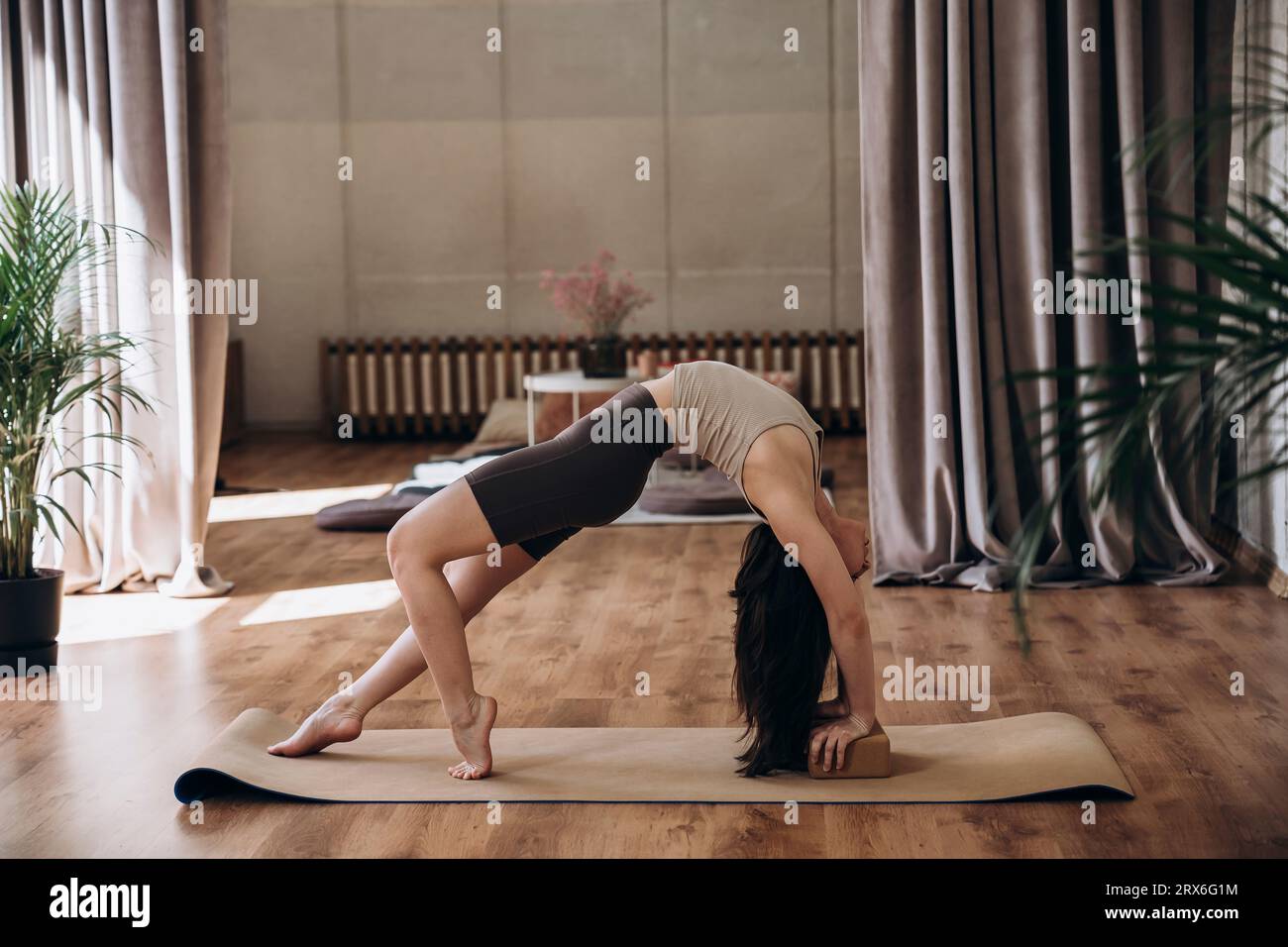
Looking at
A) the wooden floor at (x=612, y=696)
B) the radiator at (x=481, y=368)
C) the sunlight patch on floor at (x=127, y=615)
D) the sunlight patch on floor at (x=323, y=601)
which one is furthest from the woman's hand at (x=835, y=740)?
the radiator at (x=481, y=368)

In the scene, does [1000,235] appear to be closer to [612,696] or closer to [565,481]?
[612,696]

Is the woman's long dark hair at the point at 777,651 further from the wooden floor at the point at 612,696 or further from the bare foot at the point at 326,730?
the bare foot at the point at 326,730

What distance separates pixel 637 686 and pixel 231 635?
1.34 meters

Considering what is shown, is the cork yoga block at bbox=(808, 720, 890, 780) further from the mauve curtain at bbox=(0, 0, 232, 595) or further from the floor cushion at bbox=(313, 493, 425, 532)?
the floor cushion at bbox=(313, 493, 425, 532)

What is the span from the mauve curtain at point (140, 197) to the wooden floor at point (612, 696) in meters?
0.26

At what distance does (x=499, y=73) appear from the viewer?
8.77 meters

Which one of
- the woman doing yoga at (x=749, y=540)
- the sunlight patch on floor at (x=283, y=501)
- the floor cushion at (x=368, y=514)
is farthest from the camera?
the sunlight patch on floor at (x=283, y=501)

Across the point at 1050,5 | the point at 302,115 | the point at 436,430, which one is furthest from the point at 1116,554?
the point at 302,115

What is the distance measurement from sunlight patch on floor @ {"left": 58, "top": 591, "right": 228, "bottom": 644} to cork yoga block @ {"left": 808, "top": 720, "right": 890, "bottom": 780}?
2269mm

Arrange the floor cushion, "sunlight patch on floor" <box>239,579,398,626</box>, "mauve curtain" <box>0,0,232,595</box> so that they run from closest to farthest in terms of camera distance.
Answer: "sunlight patch on floor" <box>239,579,398,626</box>, "mauve curtain" <box>0,0,232,595</box>, the floor cushion

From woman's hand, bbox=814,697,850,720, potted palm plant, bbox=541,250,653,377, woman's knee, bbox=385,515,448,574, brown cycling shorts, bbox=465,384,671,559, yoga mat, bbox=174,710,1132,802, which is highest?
potted palm plant, bbox=541,250,653,377

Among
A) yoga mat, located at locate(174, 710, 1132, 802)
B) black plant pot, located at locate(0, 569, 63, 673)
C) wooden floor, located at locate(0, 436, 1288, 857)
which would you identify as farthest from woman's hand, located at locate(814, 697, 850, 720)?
black plant pot, located at locate(0, 569, 63, 673)

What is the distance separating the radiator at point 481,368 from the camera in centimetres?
870

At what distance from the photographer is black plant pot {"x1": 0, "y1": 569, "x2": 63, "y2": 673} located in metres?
3.71
